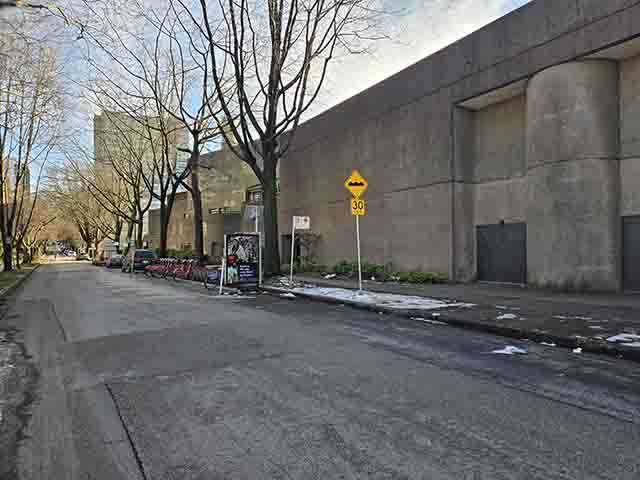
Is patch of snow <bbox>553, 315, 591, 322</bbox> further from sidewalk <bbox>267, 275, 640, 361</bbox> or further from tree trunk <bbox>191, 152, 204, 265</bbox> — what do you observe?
tree trunk <bbox>191, 152, 204, 265</bbox>

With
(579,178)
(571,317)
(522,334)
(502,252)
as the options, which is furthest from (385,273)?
(522,334)

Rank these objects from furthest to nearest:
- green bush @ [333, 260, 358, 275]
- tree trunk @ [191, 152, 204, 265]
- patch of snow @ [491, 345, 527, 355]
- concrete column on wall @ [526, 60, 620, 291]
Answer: tree trunk @ [191, 152, 204, 265] → green bush @ [333, 260, 358, 275] → concrete column on wall @ [526, 60, 620, 291] → patch of snow @ [491, 345, 527, 355]

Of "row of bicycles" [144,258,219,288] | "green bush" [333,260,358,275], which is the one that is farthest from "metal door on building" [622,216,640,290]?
"row of bicycles" [144,258,219,288]

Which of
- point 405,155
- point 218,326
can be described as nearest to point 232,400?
point 218,326

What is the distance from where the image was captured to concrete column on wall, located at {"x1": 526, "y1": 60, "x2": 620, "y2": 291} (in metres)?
12.8

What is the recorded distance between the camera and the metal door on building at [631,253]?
12531 millimetres

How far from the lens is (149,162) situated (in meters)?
39.9

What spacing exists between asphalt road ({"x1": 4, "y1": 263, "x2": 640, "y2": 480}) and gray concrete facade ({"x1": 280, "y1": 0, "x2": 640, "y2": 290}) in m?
7.01

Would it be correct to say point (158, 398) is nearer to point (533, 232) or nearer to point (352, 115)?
point (533, 232)

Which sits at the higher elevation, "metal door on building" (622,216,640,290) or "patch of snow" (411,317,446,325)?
"metal door on building" (622,216,640,290)

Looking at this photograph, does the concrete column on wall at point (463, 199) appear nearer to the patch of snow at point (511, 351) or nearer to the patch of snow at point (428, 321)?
the patch of snow at point (428, 321)

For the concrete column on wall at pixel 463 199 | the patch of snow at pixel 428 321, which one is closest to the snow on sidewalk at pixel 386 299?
the patch of snow at pixel 428 321

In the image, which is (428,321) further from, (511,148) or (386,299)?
(511,148)

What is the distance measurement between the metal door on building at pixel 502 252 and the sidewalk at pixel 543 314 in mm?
1044
